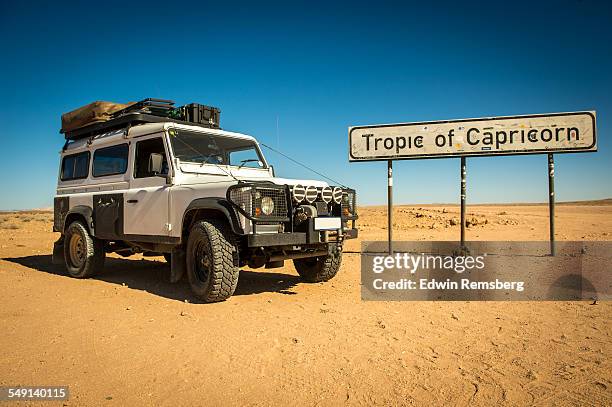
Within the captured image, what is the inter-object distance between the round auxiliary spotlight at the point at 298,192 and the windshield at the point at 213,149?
5.64 feet

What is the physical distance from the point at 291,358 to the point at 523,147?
7.93 m

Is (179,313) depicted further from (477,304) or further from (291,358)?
(477,304)

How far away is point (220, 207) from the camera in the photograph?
4.85 meters

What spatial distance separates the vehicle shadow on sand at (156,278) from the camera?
19.8 feet

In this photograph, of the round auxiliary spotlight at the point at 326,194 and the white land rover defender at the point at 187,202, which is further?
the round auxiliary spotlight at the point at 326,194

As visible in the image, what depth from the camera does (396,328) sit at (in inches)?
161

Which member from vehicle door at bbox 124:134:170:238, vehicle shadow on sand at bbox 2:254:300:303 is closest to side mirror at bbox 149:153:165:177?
vehicle door at bbox 124:134:170:238

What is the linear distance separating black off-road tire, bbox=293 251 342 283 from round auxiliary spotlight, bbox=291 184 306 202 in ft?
4.65

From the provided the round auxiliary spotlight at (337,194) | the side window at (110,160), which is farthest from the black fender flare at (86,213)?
the round auxiliary spotlight at (337,194)

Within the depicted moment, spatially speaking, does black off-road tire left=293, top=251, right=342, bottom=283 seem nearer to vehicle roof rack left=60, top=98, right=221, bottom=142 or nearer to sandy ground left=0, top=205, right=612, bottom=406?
sandy ground left=0, top=205, right=612, bottom=406

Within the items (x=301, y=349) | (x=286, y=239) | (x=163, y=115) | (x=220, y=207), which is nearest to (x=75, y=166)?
(x=163, y=115)

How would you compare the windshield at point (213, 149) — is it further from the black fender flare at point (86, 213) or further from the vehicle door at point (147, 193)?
the black fender flare at point (86, 213)

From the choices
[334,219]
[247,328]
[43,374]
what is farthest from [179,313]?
[334,219]

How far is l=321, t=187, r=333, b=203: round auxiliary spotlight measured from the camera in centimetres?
545
